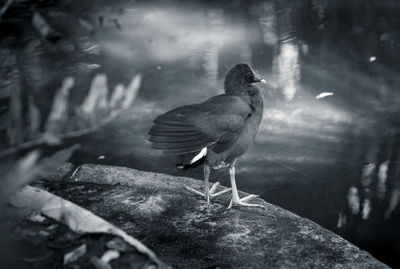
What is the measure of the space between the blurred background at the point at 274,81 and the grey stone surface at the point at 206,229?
296 millimetres

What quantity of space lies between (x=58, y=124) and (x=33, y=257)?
92 cm

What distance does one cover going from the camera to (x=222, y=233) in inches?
107

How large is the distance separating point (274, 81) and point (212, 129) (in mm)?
2244

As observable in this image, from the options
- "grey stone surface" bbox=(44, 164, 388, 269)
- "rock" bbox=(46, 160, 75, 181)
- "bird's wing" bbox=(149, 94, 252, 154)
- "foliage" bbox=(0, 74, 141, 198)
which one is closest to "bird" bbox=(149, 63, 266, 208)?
"bird's wing" bbox=(149, 94, 252, 154)

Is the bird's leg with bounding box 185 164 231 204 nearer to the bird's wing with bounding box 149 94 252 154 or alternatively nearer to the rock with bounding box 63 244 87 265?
the bird's wing with bounding box 149 94 252 154

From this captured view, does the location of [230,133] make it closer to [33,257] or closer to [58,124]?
[33,257]

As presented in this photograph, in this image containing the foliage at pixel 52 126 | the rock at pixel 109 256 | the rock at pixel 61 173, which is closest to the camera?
the foliage at pixel 52 126

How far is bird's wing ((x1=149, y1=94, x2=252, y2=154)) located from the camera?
9.11 ft

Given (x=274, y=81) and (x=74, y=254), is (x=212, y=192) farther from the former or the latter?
(x=274, y=81)

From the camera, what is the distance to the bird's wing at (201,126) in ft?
9.11

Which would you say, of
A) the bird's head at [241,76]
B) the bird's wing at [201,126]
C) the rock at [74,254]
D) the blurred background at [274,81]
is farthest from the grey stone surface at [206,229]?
the bird's head at [241,76]

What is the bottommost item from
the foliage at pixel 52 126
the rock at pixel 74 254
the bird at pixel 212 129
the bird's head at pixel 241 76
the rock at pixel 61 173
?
Answer: the rock at pixel 61 173

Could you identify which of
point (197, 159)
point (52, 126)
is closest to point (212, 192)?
point (197, 159)

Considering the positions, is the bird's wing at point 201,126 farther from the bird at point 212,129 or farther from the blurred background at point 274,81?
the blurred background at point 274,81
